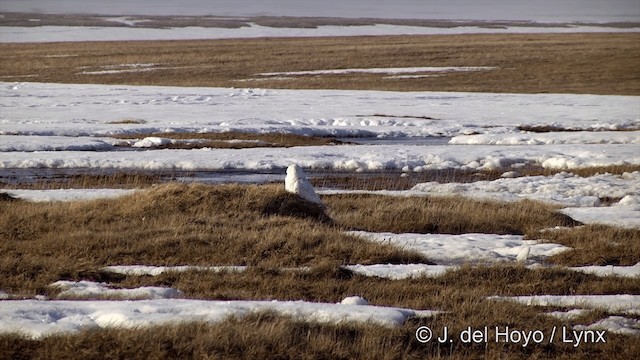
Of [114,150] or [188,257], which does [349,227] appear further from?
[114,150]

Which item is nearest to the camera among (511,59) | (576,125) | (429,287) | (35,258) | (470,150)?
(429,287)

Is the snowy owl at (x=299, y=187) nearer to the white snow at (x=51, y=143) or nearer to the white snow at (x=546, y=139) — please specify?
the white snow at (x=51, y=143)

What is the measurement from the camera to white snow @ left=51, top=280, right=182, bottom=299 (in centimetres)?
862

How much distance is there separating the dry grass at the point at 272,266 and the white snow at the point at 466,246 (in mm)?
428

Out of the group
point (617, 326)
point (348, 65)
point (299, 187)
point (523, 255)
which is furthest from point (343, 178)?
point (348, 65)

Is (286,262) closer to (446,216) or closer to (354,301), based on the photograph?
(354,301)

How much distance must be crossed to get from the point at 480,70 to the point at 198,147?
30699 millimetres

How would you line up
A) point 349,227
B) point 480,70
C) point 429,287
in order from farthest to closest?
point 480,70, point 349,227, point 429,287

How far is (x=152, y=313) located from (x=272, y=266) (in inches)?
128

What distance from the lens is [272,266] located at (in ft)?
34.7

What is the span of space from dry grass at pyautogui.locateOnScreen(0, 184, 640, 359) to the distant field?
31.6 meters

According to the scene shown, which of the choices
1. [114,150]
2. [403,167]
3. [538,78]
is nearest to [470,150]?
[403,167]

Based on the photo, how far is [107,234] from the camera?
38.1 ft

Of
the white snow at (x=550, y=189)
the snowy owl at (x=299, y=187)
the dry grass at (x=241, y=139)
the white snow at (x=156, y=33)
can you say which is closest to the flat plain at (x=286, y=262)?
the snowy owl at (x=299, y=187)
